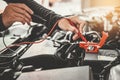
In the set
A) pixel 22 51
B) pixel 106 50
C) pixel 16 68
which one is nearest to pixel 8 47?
pixel 22 51

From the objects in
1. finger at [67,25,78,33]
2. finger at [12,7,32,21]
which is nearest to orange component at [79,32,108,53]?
finger at [67,25,78,33]

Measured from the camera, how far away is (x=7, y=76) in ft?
2.35

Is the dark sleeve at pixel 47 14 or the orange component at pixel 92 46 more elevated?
the dark sleeve at pixel 47 14

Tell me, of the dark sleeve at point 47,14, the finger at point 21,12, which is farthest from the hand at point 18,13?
the dark sleeve at point 47,14

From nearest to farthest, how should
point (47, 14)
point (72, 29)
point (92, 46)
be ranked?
point (92, 46) < point (72, 29) < point (47, 14)

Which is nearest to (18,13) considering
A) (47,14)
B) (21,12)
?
(21,12)

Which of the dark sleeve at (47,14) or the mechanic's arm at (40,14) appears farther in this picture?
the dark sleeve at (47,14)

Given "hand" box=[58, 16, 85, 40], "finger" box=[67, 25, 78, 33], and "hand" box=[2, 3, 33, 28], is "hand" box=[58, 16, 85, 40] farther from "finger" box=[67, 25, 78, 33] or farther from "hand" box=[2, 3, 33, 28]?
"hand" box=[2, 3, 33, 28]

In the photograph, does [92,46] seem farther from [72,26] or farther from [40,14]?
[40,14]

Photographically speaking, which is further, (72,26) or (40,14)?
(40,14)

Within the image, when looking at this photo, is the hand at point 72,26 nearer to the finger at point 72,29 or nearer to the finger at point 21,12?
the finger at point 72,29

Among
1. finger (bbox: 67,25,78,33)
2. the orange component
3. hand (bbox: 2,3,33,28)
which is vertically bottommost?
the orange component

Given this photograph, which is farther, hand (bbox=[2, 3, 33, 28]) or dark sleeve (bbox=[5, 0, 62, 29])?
dark sleeve (bbox=[5, 0, 62, 29])

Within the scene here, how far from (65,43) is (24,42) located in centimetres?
18
